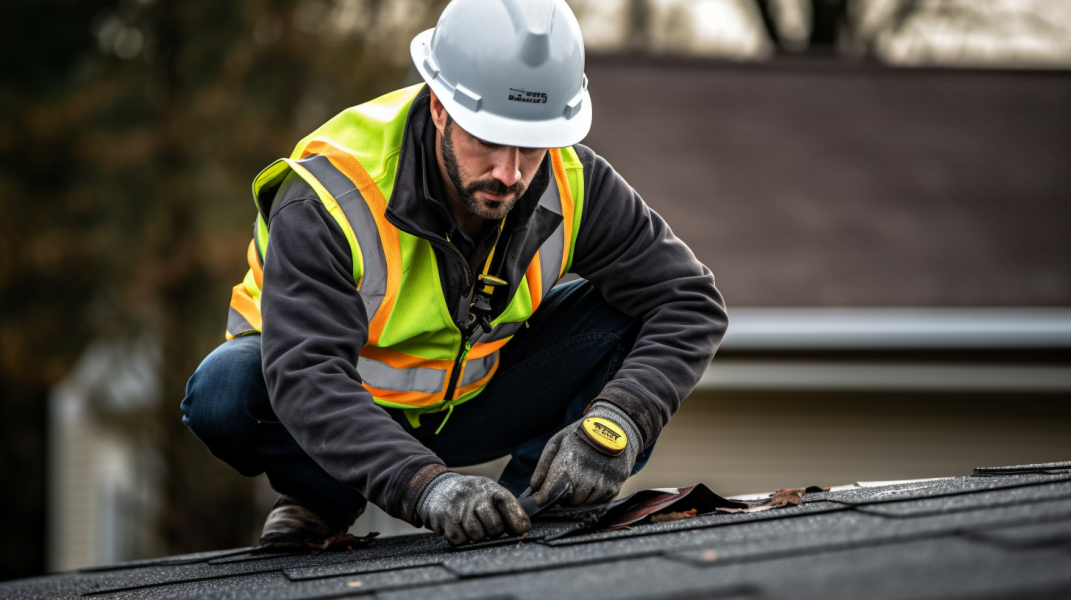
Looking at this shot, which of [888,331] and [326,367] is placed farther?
[888,331]

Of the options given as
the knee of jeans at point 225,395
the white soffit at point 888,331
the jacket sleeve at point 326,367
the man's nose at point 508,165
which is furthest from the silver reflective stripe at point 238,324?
the white soffit at point 888,331

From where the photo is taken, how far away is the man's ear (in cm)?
270

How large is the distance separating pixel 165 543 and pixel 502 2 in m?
9.50

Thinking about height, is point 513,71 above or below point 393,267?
above

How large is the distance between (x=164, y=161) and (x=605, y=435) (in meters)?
8.91

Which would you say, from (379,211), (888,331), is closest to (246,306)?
(379,211)

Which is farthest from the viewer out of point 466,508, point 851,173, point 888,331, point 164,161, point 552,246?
point 164,161

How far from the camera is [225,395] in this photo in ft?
9.05

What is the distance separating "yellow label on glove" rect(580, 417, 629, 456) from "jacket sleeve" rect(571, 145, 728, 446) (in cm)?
25

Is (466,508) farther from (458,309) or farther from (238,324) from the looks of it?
(238,324)

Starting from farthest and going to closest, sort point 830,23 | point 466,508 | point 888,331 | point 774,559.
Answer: point 830,23
point 888,331
point 466,508
point 774,559

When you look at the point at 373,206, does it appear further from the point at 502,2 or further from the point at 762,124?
the point at 762,124

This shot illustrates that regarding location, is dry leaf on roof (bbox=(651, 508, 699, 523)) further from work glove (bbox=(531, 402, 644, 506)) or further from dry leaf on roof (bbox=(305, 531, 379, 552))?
dry leaf on roof (bbox=(305, 531, 379, 552))

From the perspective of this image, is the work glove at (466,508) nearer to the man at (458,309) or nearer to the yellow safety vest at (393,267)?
the man at (458,309)
